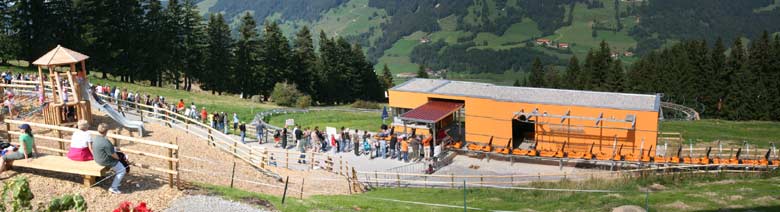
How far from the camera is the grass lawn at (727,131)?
37.1m

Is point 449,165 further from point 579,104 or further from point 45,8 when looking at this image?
point 45,8

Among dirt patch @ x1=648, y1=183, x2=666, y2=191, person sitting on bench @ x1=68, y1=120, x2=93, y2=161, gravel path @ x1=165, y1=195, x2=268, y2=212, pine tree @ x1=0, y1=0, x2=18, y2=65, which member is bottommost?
dirt patch @ x1=648, y1=183, x2=666, y2=191

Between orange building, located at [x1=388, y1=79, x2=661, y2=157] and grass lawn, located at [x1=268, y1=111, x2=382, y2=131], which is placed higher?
orange building, located at [x1=388, y1=79, x2=661, y2=157]

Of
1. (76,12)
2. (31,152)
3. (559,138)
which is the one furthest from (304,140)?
(76,12)

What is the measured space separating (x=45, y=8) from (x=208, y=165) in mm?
42957

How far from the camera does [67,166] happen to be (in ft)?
50.8

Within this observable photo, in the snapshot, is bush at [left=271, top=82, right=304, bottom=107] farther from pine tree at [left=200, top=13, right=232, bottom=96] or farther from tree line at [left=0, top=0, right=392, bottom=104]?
pine tree at [left=200, top=13, right=232, bottom=96]

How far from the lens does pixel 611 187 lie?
24.6 meters

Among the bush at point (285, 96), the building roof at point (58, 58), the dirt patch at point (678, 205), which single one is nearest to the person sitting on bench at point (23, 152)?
the building roof at point (58, 58)

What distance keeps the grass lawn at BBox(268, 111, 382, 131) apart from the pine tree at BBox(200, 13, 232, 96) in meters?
24.8

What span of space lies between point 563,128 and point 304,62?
1938 inches

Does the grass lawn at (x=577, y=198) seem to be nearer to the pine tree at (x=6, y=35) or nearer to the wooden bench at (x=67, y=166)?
the wooden bench at (x=67, y=166)

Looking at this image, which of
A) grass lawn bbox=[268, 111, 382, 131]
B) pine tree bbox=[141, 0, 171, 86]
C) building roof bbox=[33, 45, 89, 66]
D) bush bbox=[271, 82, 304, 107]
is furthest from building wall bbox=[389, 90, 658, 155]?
Result: pine tree bbox=[141, 0, 171, 86]

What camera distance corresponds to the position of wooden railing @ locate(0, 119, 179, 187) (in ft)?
52.7
